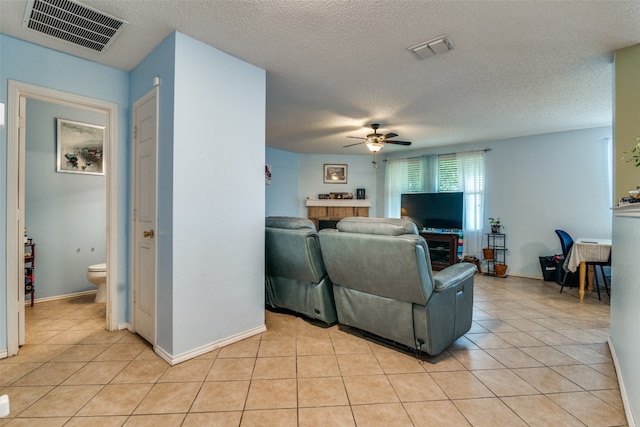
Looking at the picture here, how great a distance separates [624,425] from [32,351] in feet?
13.1

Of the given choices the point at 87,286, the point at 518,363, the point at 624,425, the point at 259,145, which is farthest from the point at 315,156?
the point at 624,425

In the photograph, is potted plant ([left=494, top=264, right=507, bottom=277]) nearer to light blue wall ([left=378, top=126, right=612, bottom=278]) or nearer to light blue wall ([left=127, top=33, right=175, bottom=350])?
light blue wall ([left=378, top=126, right=612, bottom=278])

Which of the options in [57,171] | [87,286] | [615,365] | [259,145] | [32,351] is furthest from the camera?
[87,286]

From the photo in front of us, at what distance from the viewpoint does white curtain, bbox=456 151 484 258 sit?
5.80 meters

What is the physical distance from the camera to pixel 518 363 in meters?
2.30

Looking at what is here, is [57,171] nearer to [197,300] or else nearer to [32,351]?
[32,351]

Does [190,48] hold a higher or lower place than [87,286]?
higher

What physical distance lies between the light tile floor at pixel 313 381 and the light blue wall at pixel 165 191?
1.05 feet

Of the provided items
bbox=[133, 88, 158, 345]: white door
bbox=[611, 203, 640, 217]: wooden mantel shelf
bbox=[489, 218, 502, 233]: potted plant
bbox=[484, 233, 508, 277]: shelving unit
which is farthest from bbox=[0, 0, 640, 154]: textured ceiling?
bbox=[484, 233, 508, 277]: shelving unit

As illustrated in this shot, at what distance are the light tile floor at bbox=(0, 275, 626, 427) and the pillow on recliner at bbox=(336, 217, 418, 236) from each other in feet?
3.22

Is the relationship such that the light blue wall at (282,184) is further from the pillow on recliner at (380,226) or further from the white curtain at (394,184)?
the pillow on recliner at (380,226)

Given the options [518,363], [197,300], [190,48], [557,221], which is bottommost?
[518,363]

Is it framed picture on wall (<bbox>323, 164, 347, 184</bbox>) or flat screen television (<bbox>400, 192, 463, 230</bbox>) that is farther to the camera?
framed picture on wall (<bbox>323, 164, 347, 184</bbox>)

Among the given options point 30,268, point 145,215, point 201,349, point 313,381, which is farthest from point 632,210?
point 30,268
